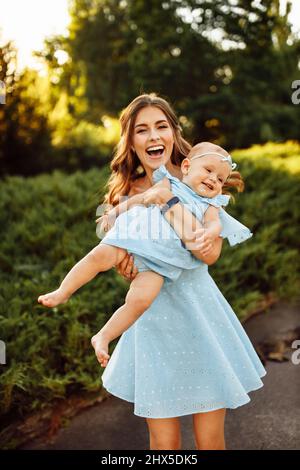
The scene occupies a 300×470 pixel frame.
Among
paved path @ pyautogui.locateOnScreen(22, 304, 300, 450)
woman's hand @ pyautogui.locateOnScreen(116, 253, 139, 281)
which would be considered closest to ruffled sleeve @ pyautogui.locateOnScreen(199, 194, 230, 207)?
woman's hand @ pyautogui.locateOnScreen(116, 253, 139, 281)

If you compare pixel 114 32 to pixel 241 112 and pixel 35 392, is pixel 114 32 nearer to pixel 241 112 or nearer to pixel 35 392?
pixel 241 112

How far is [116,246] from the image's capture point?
1.97 meters

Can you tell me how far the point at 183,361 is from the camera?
2.07 metres

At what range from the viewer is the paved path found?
115 inches

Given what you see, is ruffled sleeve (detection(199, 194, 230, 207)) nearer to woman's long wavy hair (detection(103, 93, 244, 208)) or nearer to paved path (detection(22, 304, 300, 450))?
woman's long wavy hair (detection(103, 93, 244, 208))

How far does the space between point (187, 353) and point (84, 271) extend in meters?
0.55

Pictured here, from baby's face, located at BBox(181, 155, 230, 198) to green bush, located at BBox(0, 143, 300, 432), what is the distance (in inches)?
69.2

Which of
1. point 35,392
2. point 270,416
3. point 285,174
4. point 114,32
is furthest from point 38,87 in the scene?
point 114,32

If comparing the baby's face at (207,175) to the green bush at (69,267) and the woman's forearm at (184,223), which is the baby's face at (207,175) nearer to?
the woman's forearm at (184,223)

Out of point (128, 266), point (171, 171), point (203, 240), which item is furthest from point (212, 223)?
point (171, 171)

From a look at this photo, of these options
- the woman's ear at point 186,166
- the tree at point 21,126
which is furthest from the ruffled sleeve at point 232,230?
the tree at point 21,126

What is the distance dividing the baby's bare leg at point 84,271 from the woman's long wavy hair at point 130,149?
1.86 feet

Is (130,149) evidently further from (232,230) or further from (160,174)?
(232,230)
